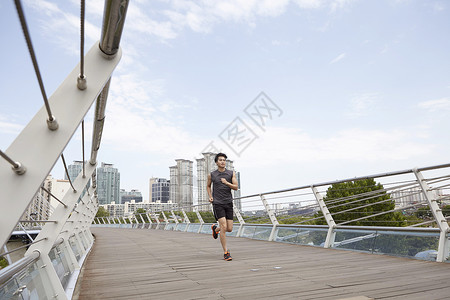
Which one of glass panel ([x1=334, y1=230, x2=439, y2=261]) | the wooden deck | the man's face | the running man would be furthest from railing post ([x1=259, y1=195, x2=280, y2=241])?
the wooden deck

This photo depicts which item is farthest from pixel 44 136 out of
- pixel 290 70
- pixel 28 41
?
pixel 290 70

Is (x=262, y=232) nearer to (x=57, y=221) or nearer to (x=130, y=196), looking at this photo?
(x=57, y=221)

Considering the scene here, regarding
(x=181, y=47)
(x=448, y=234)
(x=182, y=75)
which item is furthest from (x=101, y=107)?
(x=182, y=75)

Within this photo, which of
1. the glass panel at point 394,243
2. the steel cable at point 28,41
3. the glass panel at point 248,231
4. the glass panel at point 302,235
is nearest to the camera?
the steel cable at point 28,41

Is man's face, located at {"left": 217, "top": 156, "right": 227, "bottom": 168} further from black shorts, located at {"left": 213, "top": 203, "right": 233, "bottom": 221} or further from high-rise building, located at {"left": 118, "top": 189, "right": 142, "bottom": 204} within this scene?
high-rise building, located at {"left": 118, "top": 189, "right": 142, "bottom": 204}

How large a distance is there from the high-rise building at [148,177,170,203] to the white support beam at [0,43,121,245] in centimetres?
12579

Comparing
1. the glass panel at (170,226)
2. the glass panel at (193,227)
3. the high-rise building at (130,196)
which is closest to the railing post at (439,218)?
the glass panel at (193,227)

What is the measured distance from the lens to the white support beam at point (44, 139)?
998mm

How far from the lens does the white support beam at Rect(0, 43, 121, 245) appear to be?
3.27 feet

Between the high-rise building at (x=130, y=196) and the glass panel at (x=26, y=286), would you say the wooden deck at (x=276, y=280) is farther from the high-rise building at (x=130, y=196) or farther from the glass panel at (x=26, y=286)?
the high-rise building at (x=130, y=196)

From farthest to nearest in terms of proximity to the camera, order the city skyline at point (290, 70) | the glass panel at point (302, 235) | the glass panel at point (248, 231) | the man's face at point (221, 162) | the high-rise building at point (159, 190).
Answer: the high-rise building at point (159, 190) < the city skyline at point (290, 70) < the glass panel at point (248, 231) < the glass panel at point (302, 235) < the man's face at point (221, 162)

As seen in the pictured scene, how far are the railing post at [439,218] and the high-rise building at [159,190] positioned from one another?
12377 centimetres

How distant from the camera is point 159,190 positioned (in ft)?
426

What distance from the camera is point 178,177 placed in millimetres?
74500
